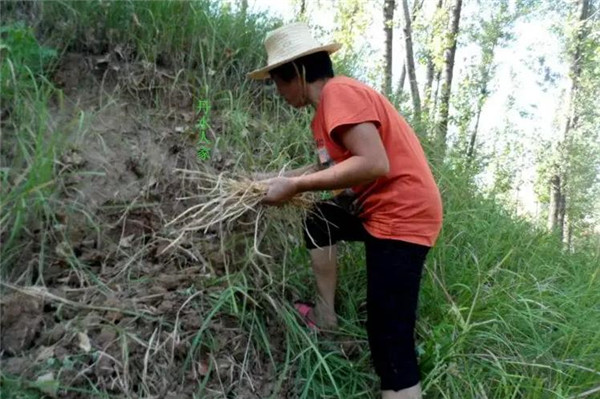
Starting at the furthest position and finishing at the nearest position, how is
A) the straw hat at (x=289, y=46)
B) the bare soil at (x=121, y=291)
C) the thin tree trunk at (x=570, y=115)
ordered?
the thin tree trunk at (x=570, y=115), the straw hat at (x=289, y=46), the bare soil at (x=121, y=291)

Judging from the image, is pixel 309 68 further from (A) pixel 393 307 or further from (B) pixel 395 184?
(A) pixel 393 307

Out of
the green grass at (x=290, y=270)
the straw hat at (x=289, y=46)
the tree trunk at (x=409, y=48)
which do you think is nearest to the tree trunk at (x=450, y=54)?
the tree trunk at (x=409, y=48)

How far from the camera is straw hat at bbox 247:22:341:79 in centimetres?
205

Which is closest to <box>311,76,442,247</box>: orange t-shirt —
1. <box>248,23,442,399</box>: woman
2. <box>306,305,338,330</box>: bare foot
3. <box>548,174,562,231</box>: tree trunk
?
<box>248,23,442,399</box>: woman

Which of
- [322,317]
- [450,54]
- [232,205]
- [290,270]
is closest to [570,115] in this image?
[450,54]

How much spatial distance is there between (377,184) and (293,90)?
53 cm

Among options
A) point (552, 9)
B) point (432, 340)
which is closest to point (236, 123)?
point (432, 340)

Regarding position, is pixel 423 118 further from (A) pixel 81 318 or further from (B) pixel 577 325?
(A) pixel 81 318

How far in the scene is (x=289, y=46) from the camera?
209 centimetres

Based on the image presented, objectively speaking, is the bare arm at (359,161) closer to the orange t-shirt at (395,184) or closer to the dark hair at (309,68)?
the orange t-shirt at (395,184)

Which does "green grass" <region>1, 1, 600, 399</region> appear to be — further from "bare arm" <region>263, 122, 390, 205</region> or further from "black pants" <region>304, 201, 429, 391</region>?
"bare arm" <region>263, 122, 390, 205</region>

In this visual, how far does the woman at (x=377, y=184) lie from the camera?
6.06ft

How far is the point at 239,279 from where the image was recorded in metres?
2.22

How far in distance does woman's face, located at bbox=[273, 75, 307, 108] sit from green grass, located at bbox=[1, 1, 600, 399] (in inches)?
24.0
